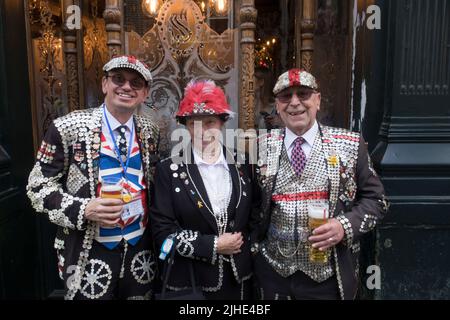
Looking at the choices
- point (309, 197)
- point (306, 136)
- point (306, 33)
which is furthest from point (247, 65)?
point (309, 197)

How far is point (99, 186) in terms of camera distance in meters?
2.23

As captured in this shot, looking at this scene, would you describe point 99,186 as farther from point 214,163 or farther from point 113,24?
point 113,24

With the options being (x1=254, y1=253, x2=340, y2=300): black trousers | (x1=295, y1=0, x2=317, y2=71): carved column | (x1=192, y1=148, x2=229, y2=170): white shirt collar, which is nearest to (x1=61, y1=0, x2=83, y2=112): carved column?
(x1=192, y1=148, x2=229, y2=170): white shirt collar

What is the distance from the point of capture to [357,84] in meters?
3.15

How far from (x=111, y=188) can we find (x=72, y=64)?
198 centimetres

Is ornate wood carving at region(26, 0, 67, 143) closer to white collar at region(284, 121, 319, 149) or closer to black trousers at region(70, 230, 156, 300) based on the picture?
black trousers at region(70, 230, 156, 300)

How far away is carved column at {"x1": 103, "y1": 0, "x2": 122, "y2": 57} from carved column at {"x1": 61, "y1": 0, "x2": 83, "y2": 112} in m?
0.45

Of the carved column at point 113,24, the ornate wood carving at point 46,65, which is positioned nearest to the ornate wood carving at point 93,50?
the ornate wood carving at point 46,65

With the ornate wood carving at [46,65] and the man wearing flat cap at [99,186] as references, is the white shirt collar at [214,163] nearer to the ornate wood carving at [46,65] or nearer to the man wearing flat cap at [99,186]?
the man wearing flat cap at [99,186]

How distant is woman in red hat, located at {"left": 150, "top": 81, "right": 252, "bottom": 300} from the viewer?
2.14 meters

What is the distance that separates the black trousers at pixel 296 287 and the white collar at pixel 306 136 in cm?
69

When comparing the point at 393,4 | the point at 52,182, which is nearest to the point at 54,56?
the point at 52,182

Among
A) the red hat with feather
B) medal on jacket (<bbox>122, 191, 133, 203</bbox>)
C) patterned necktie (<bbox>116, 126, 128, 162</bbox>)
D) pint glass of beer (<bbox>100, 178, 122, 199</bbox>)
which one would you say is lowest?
medal on jacket (<bbox>122, 191, 133, 203</bbox>)

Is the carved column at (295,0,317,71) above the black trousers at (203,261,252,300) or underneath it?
above
